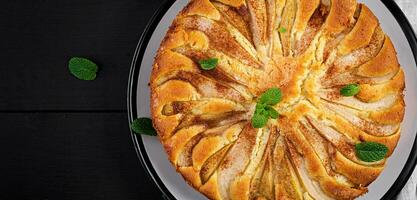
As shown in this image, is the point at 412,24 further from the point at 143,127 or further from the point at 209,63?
the point at 143,127

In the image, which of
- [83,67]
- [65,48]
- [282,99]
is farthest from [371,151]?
[65,48]

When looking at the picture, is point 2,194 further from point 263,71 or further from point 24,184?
point 263,71

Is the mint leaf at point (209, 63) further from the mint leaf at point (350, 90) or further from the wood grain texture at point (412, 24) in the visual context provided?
the wood grain texture at point (412, 24)

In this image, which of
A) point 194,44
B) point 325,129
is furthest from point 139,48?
point 325,129

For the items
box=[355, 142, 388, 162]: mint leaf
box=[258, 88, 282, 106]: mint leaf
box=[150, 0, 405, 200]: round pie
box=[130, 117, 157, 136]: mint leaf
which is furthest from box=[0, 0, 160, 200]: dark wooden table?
box=[355, 142, 388, 162]: mint leaf

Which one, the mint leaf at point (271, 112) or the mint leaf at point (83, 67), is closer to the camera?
the mint leaf at point (271, 112)

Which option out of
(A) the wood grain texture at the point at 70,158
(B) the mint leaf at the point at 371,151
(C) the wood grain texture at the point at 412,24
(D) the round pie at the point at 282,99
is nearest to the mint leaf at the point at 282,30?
(D) the round pie at the point at 282,99
